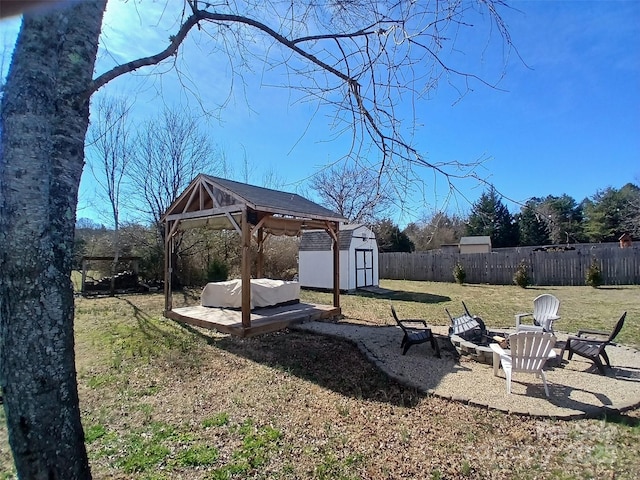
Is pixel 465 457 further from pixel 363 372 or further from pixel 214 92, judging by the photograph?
pixel 214 92

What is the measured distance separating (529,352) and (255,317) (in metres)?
5.99

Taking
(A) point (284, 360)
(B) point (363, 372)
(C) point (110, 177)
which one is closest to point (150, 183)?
(C) point (110, 177)

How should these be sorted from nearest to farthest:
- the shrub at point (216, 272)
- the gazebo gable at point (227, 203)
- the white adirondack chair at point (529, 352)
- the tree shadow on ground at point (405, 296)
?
the white adirondack chair at point (529, 352) → the gazebo gable at point (227, 203) → the tree shadow on ground at point (405, 296) → the shrub at point (216, 272)

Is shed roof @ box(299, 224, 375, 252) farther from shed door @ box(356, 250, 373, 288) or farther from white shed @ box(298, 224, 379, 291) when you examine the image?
shed door @ box(356, 250, 373, 288)

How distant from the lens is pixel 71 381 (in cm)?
169

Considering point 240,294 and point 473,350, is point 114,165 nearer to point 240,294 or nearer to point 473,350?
point 240,294

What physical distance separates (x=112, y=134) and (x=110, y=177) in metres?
1.89

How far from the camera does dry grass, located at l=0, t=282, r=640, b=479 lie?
282 centimetres

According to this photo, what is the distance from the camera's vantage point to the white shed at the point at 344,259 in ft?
52.4

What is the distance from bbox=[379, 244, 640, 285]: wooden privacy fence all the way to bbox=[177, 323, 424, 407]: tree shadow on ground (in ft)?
45.1

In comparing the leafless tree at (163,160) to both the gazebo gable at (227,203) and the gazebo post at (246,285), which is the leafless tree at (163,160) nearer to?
the gazebo gable at (227,203)

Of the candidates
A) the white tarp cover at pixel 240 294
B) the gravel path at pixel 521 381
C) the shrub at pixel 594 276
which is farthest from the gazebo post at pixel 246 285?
the shrub at pixel 594 276

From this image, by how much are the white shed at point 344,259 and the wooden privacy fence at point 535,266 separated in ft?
13.6

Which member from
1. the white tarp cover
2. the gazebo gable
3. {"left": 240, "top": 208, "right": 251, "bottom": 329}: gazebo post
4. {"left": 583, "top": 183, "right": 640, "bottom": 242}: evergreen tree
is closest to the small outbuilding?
{"left": 583, "top": 183, "right": 640, "bottom": 242}: evergreen tree
